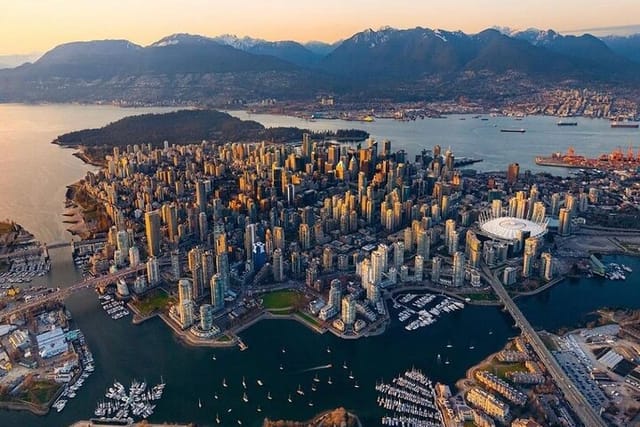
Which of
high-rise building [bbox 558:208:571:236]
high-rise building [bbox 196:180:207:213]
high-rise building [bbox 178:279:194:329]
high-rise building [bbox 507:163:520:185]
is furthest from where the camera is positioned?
high-rise building [bbox 507:163:520:185]

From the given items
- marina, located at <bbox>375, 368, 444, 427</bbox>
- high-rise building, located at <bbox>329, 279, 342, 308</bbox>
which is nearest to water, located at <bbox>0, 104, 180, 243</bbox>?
high-rise building, located at <bbox>329, 279, 342, 308</bbox>

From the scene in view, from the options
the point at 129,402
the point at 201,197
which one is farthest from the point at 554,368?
the point at 201,197

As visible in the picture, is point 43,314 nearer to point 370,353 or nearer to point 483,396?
point 370,353

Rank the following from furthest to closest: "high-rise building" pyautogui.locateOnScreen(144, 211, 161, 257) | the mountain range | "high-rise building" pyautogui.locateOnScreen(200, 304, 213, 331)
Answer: the mountain range → "high-rise building" pyautogui.locateOnScreen(144, 211, 161, 257) → "high-rise building" pyautogui.locateOnScreen(200, 304, 213, 331)

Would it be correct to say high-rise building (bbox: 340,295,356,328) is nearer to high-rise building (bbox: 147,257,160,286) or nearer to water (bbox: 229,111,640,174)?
high-rise building (bbox: 147,257,160,286)

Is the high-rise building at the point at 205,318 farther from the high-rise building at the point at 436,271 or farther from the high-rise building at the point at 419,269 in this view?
the high-rise building at the point at 436,271

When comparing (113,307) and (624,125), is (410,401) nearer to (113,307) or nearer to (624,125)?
(113,307)

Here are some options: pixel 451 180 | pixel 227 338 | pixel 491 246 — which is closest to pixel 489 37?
pixel 451 180
